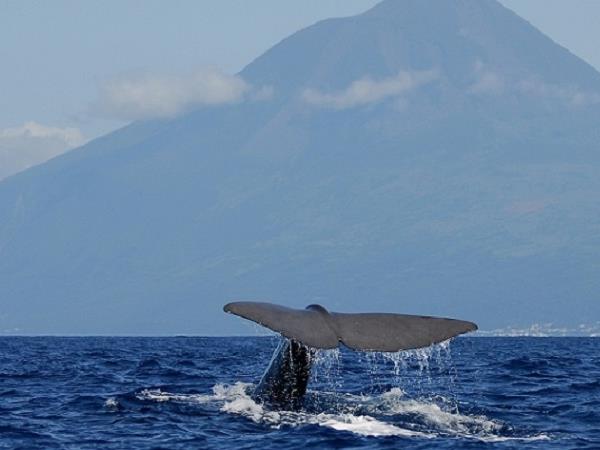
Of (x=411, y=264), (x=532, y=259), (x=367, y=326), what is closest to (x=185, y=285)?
(x=411, y=264)

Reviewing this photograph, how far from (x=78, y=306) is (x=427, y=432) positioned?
179 metres

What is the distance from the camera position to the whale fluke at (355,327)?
11211 mm

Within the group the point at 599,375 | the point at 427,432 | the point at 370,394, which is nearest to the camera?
the point at 427,432

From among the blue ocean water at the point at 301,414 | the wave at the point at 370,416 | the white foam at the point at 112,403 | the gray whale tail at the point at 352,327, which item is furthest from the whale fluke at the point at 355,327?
the white foam at the point at 112,403

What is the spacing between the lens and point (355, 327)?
11.8 metres

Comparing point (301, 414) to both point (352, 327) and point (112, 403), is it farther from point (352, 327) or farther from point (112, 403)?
point (112, 403)

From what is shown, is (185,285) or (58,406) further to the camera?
(185,285)

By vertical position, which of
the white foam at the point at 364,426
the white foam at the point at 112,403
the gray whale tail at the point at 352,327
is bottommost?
the white foam at the point at 364,426

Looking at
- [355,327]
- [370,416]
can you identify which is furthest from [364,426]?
[355,327]

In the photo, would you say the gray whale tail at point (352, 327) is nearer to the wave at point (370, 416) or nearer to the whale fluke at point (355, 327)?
the whale fluke at point (355, 327)

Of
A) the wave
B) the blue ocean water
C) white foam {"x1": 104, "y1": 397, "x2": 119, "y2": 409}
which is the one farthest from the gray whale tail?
white foam {"x1": 104, "y1": 397, "x2": 119, "y2": 409}

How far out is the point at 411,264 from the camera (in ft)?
619

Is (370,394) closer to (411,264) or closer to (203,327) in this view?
(203,327)

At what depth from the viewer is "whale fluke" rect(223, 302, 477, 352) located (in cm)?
1121
